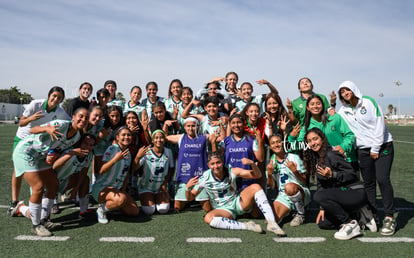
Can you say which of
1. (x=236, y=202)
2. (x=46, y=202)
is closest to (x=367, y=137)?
(x=236, y=202)

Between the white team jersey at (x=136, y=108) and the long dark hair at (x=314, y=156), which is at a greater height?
the white team jersey at (x=136, y=108)

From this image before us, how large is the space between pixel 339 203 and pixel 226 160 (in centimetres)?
159

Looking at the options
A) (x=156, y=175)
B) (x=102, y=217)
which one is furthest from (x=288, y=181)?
(x=102, y=217)

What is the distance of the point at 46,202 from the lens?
4.00 m

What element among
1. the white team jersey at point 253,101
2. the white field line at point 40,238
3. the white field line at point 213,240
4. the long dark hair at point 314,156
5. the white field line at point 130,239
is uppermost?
the white team jersey at point 253,101

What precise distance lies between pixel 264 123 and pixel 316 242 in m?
1.92

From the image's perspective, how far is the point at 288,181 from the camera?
14.4ft

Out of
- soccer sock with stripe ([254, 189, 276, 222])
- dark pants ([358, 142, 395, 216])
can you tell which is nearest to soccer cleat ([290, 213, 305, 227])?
soccer sock with stripe ([254, 189, 276, 222])

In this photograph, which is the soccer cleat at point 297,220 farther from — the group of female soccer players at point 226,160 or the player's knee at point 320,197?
the player's knee at point 320,197

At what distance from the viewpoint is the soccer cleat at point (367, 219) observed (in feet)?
12.9

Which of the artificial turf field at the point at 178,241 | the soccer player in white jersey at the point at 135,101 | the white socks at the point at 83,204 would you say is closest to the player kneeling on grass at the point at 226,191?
the artificial turf field at the point at 178,241

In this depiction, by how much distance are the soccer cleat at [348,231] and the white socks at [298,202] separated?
0.61 m

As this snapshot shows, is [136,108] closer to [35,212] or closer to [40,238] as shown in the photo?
[35,212]

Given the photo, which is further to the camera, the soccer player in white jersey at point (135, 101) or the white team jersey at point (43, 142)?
the soccer player in white jersey at point (135, 101)
